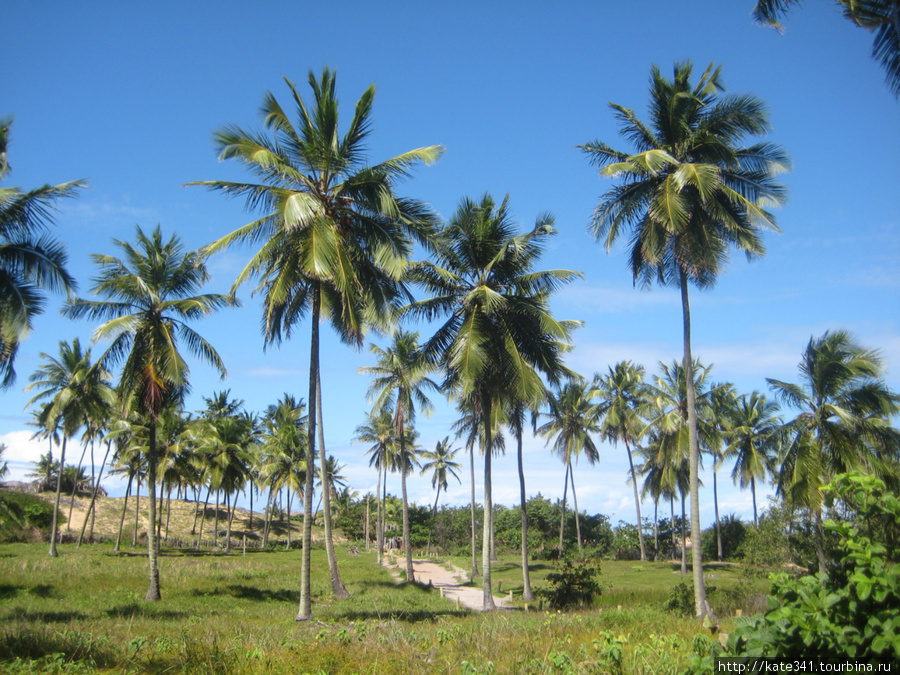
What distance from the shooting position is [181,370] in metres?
20.1

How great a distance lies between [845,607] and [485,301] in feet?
54.6

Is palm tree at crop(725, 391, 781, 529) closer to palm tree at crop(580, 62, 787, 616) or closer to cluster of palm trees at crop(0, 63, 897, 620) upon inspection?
cluster of palm trees at crop(0, 63, 897, 620)

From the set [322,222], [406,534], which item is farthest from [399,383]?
[322,222]

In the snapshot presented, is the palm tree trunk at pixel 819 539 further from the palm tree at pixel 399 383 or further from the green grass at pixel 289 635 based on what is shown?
the palm tree at pixel 399 383

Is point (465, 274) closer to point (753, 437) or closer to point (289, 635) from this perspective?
point (289, 635)

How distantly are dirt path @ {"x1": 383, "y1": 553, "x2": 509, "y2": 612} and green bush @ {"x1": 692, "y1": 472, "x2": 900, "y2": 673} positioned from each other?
18354 mm

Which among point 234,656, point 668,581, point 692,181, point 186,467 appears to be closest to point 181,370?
point 234,656

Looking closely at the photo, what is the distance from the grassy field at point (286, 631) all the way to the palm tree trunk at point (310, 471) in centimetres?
61

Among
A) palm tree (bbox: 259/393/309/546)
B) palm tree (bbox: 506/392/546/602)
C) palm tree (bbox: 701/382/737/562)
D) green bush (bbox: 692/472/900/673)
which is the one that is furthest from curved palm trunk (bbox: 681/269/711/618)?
palm tree (bbox: 259/393/309/546)

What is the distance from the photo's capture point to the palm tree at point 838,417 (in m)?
23.8

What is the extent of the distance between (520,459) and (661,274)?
11619 mm

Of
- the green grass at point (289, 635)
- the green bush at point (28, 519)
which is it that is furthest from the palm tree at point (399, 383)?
the green bush at point (28, 519)

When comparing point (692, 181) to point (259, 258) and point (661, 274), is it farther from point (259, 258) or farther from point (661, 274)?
point (259, 258)

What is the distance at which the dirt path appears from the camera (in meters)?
25.8
